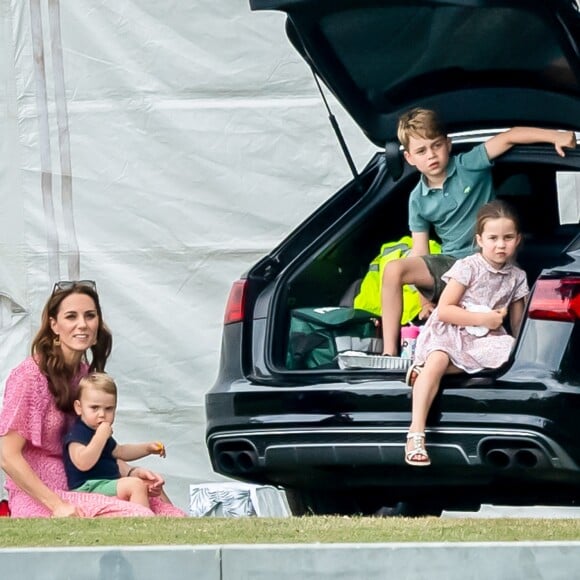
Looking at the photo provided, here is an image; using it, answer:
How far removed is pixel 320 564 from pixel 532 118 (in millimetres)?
2659

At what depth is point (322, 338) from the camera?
23.7 ft

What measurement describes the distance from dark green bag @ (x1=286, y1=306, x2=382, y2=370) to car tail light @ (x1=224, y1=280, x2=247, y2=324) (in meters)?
0.19

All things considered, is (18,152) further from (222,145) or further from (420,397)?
(420,397)

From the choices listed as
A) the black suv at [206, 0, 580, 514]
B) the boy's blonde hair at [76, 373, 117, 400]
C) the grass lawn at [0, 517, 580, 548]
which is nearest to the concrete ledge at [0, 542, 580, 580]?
the grass lawn at [0, 517, 580, 548]

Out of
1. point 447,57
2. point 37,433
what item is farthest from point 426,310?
point 37,433

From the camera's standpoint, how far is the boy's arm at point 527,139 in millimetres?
7055

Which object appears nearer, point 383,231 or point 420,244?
point 420,244

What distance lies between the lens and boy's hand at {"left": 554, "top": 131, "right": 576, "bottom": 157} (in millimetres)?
7043

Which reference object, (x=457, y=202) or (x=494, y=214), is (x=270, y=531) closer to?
(x=494, y=214)

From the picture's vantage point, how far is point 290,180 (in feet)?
32.1

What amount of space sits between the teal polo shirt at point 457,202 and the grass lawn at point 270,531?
1.39 meters

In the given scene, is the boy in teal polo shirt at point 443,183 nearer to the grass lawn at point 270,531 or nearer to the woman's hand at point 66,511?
the grass lawn at point 270,531

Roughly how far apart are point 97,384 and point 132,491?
1.31 feet

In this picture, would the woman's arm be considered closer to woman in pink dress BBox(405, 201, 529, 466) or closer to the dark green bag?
the dark green bag
